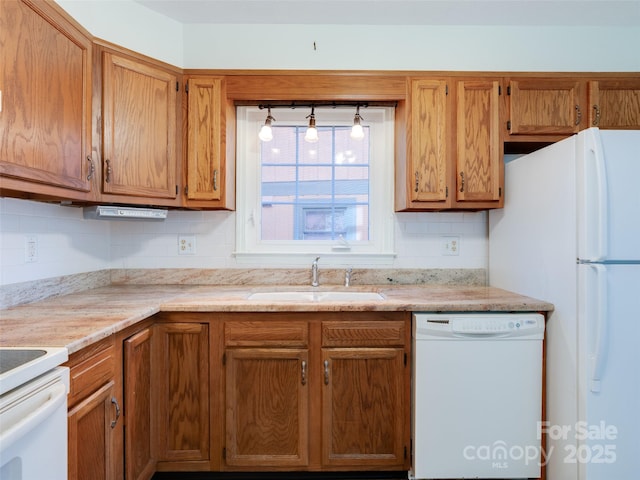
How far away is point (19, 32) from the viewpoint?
1233 millimetres

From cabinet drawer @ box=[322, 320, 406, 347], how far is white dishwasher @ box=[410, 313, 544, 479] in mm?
107

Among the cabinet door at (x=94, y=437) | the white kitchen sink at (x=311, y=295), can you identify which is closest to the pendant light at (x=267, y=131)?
the white kitchen sink at (x=311, y=295)

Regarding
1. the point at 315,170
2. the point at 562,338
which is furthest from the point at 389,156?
the point at 562,338

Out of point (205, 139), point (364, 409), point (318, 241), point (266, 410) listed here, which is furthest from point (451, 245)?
point (205, 139)

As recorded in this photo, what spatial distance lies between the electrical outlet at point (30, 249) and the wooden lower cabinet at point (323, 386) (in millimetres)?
960

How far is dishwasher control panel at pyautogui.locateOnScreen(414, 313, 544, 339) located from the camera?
1629mm

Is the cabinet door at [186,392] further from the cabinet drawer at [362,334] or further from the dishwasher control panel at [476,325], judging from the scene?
the dishwasher control panel at [476,325]

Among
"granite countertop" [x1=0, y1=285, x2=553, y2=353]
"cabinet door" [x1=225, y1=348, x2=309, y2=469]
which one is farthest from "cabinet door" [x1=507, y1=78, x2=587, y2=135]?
"cabinet door" [x1=225, y1=348, x2=309, y2=469]

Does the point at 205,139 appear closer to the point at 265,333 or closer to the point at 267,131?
the point at 267,131

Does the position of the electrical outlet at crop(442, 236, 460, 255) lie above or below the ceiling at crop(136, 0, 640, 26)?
below

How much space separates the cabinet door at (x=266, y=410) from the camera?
1678 mm

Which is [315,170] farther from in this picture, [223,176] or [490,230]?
[490,230]

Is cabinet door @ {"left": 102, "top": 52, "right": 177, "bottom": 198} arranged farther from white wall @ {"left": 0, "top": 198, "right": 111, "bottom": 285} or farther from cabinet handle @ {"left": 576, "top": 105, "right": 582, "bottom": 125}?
cabinet handle @ {"left": 576, "top": 105, "right": 582, "bottom": 125}

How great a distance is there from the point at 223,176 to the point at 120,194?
539mm
